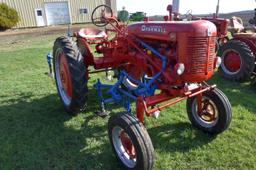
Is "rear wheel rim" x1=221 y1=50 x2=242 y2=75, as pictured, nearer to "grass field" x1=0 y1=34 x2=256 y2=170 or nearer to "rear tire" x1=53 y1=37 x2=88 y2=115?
"grass field" x1=0 y1=34 x2=256 y2=170

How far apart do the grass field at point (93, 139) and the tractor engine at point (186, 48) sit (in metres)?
0.88

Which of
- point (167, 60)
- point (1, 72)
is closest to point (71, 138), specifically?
point (167, 60)

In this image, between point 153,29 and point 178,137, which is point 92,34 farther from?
point 178,137

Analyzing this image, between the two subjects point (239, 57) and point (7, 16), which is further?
point (7, 16)

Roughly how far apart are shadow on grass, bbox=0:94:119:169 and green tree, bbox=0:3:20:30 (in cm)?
1900

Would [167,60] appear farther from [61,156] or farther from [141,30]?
[61,156]

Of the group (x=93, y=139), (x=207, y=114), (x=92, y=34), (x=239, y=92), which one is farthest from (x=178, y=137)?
(x=92, y=34)

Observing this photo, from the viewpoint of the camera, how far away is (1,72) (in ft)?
22.1

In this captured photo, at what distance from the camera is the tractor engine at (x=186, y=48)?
8.20ft

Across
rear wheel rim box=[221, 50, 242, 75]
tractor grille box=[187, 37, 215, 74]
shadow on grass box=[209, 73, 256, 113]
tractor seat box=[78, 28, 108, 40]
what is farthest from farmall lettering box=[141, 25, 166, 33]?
rear wheel rim box=[221, 50, 242, 75]

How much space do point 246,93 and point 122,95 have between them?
8.35 feet

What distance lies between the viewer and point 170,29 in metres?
2.65

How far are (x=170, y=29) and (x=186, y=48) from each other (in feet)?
0.93

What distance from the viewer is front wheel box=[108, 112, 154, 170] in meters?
2.40
